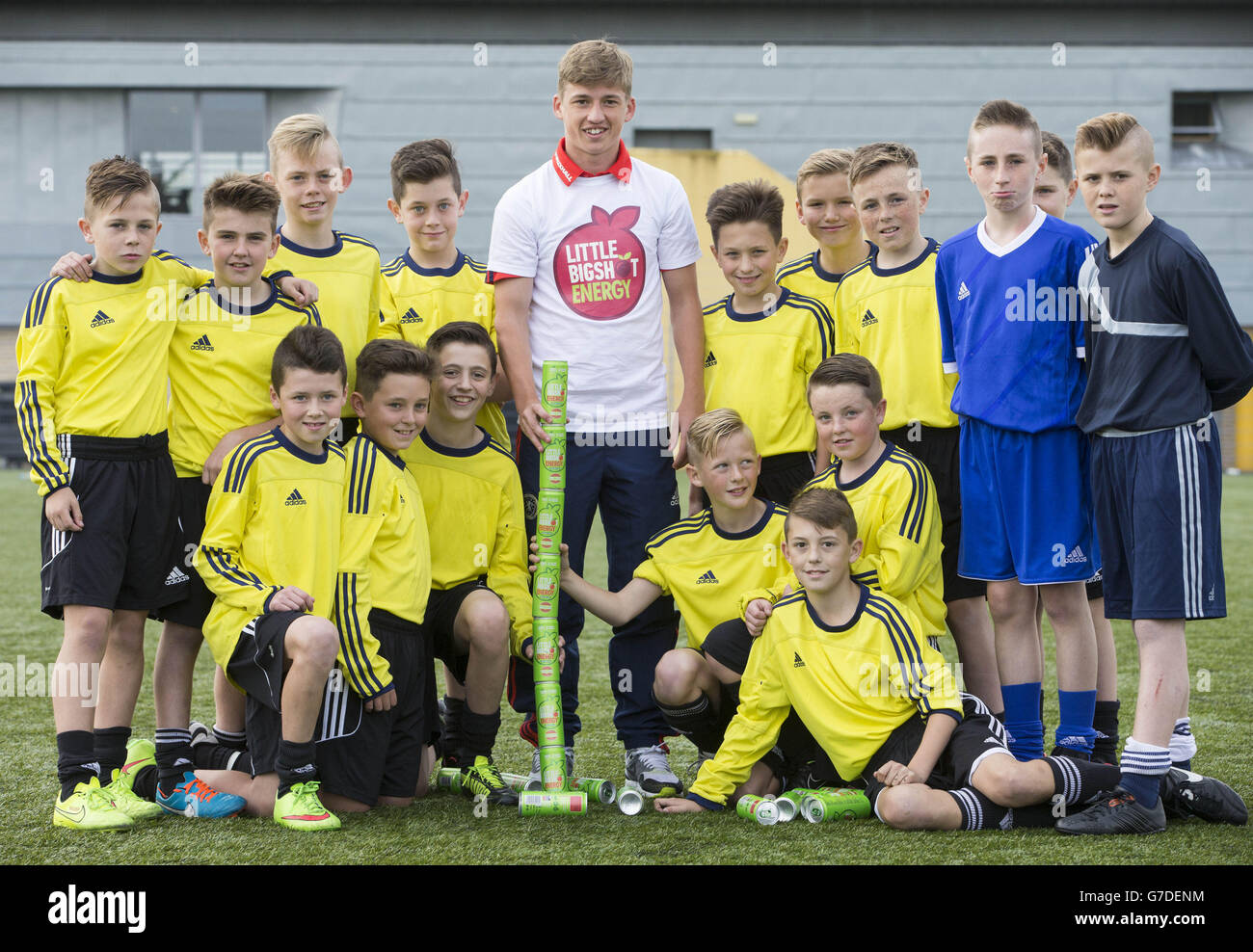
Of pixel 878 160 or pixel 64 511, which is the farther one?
pixel 878 160

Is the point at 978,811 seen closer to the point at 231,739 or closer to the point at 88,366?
the point at 231,739

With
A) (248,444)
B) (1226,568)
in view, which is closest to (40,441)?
(248,444)

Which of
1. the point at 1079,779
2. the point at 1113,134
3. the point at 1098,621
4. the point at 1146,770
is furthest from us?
the point at 1098,621

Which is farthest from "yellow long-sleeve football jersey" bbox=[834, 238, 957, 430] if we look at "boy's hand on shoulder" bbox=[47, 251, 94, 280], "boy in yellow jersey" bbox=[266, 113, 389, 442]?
"boy's hand on shoulder" bbox=[47, 251, 94, 280]

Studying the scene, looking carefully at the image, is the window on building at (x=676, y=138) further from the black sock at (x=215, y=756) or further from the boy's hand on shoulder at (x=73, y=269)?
the black sock at (x=215, y=756)

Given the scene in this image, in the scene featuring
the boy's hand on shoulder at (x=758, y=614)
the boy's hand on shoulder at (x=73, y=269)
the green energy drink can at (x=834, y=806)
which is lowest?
the green energy drink can at (x=834, y=806)

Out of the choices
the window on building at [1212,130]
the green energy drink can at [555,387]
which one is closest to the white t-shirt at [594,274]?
the green energy drink can at [555,387]

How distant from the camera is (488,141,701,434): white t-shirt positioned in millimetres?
4164

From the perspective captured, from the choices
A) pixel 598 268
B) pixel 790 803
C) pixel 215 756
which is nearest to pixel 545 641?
pixel 790 803

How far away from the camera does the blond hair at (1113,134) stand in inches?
141

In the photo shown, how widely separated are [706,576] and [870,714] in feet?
2.33

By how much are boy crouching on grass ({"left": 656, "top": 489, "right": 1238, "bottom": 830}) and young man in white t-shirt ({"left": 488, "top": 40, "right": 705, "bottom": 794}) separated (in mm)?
553

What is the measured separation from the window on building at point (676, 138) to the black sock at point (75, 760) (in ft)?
62.3

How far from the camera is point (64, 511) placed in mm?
3689
